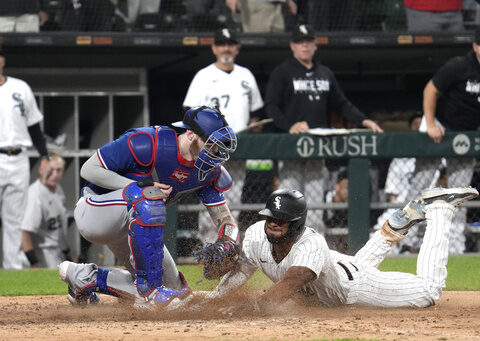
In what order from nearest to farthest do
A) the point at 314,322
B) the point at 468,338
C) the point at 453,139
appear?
the point at 468,338 < the point at 314,322 < the point at 453,139

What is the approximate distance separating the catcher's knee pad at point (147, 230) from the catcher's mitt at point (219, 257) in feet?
0.78

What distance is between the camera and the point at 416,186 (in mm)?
8438

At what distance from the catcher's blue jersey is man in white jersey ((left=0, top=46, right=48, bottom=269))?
3670 mm

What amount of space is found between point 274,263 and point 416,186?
357 cm

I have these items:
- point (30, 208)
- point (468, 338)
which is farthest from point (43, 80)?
point (468, 338)

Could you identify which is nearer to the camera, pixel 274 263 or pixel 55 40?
pixel 274 263

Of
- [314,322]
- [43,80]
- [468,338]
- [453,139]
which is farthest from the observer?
[43,80]

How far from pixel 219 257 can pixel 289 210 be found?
1.56 feet

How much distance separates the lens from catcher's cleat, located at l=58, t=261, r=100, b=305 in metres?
5.68

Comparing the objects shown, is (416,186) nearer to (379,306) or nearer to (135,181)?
(379,306)

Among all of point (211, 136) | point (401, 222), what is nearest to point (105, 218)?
point (211, 136)


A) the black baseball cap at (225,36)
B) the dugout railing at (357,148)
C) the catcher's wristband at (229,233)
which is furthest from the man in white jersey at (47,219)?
the catcher's wristband at (229,233)

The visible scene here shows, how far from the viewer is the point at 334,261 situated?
537 cm

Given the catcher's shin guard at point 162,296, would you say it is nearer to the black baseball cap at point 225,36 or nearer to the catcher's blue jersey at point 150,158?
the catcher's blue jersey at point 150,158
